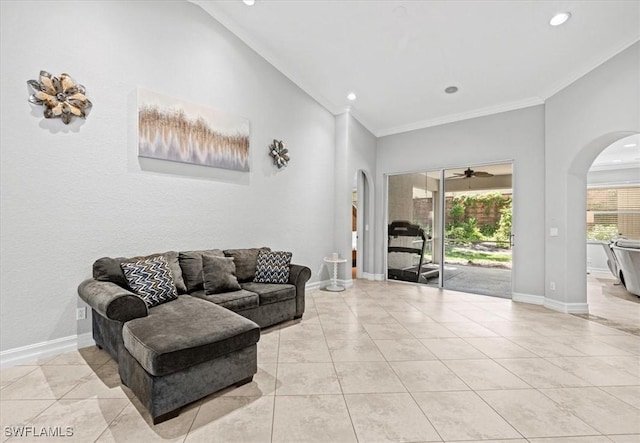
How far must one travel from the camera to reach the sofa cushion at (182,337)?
182cm

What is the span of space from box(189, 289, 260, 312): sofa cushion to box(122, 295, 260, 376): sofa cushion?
0.54 m

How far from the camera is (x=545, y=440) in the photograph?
171cm

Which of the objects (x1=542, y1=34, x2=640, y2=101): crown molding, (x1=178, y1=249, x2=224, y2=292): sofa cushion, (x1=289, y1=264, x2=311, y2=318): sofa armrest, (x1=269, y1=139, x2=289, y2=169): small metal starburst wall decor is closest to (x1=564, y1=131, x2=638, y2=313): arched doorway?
(x1=542, y1=34, x2=640, y2=101): crown molding

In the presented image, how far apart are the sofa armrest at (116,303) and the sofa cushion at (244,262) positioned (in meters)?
1.44

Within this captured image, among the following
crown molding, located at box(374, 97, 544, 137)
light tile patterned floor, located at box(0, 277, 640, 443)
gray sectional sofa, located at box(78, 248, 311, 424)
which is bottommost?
light tile patterned floor, located at box(0, 277, 640, 443)

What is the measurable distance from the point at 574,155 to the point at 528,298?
2.29 meters

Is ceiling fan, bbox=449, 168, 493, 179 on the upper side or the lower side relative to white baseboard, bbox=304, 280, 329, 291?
upper

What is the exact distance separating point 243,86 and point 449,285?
5142 mm

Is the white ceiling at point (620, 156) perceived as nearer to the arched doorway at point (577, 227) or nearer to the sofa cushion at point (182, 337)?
the arched doorway at point (577, 227)

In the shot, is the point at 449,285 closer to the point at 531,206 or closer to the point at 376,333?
the point at 531,206

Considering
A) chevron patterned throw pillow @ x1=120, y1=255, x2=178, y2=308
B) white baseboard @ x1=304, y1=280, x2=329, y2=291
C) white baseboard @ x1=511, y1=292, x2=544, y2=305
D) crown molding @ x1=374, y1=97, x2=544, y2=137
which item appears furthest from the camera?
white baseboard @ x1=304, y1=280, x2=329, y2=291

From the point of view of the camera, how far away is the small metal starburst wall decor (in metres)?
4.69

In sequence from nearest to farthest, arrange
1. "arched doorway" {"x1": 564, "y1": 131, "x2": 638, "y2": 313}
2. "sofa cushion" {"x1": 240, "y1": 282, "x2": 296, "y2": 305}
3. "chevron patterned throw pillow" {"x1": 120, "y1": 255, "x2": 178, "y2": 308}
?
"chevron patterned throw pillow" {"x1": 120, "y1": 255, "x2": 178, "y2": 308} < "sofa cushion" {"x1": 240, "y1": 282, "x2": 296, "y2": 305} < "arched doorway" {"x1": 564, "y1": 131, "x2": 638, "y2": 313}

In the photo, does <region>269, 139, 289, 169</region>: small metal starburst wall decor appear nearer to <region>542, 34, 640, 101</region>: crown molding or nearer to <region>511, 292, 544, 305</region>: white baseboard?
<region>542, 34, 640, 101</region>: crown molding
